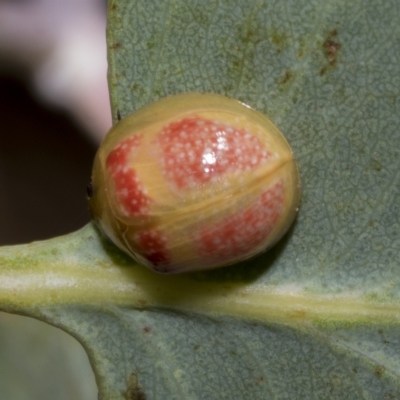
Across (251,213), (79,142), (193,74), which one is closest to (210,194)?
(251,213)

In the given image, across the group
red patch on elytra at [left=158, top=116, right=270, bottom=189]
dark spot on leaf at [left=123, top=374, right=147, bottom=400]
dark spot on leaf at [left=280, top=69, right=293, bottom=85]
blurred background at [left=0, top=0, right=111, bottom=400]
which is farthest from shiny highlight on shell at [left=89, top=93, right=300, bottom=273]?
blurred background at [left=0, top=0, right=111, bottom=400]

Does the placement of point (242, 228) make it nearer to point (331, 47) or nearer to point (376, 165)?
point (376, 165)

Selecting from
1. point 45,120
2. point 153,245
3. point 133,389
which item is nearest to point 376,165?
point 153,245

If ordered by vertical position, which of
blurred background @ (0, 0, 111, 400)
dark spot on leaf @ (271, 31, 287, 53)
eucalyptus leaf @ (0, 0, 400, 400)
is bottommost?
blurred background @ (0, 0, 111, 400)

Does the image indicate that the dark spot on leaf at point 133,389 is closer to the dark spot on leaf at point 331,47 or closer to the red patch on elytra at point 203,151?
the red patch on elytra at point 203,151

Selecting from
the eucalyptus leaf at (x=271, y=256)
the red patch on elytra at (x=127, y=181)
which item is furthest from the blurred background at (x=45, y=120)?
the red patch on elytra at (x=127, y=181)

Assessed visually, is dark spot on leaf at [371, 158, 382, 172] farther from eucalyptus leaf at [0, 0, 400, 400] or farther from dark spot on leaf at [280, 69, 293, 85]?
dark spot on leaf at [280, 69, 293, 85]
